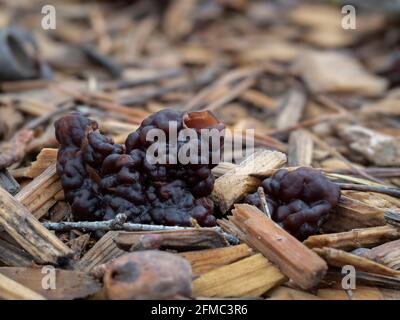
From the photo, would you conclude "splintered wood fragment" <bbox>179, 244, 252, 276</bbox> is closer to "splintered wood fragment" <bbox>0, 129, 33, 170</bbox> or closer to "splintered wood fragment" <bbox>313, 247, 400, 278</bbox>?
"splintered wood fragment" <bbox>313, 247, 400, 278</bbox>

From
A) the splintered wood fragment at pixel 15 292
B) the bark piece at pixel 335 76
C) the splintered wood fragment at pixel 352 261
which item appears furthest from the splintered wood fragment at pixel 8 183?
the bark piece at pixel 335 76

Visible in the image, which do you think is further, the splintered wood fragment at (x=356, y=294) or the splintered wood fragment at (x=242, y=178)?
the splintered wood fragment at (x=242, y=178)

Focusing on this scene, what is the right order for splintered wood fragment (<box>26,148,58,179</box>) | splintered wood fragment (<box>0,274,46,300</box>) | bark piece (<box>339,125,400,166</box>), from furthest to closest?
bark piece (<box>339,125,400,166</box>) < splintered wood fragment (<box>26,148,58,179</box>) < splintered wood fragment (<box>0,274,46,300</box>)

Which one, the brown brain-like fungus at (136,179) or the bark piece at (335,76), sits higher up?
the bark piece at (335,76)

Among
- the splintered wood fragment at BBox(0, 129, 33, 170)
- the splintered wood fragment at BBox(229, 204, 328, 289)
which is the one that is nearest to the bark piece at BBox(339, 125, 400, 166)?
the splintered wood fragment at BBox(229, 204, 328, 289)

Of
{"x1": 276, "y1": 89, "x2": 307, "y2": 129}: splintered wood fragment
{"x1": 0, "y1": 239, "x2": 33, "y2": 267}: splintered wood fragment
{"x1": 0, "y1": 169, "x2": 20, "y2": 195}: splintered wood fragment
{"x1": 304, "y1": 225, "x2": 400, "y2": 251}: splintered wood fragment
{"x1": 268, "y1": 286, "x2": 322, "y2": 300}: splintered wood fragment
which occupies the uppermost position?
{"x1": 276, "y1": 89, "x2": 307, "y2": 129}: splintered wood fragment

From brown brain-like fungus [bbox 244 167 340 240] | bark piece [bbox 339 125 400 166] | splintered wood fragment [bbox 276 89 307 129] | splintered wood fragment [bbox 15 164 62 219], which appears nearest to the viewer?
brown brain-like fungus [bbox 244 167 340 240]

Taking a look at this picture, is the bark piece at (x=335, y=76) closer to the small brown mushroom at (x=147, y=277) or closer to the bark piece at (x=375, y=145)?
the bark piece at (x=375, y=145)
